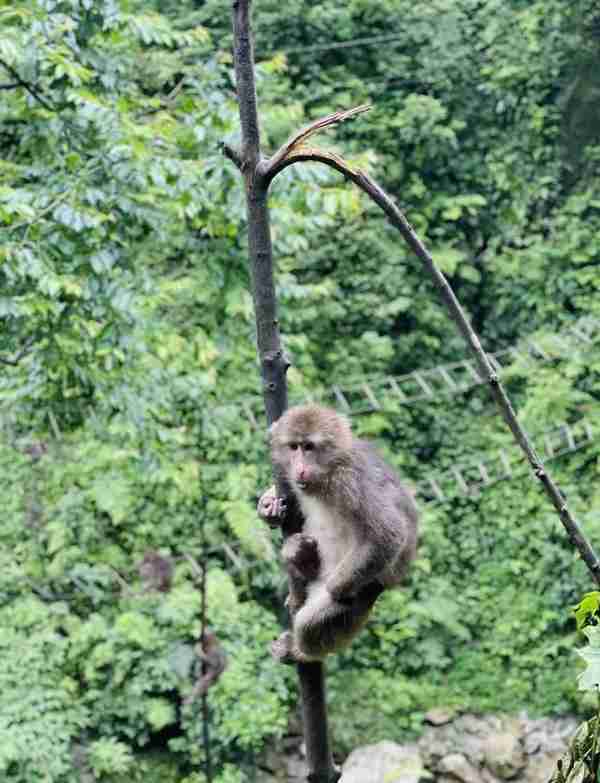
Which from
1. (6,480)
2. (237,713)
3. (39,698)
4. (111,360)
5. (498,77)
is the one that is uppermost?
(498,77)

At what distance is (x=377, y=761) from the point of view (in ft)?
24.1

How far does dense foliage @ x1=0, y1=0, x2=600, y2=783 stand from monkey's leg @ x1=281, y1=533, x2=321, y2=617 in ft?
6.38

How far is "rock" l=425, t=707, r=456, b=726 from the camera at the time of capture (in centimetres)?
777

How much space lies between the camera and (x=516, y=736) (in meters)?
7.61

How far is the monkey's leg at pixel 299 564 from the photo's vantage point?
2613mm

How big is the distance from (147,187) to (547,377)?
494cm

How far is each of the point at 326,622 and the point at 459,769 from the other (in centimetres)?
480

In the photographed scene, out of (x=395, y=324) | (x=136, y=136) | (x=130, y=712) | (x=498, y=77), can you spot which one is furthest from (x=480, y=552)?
(x=136, y=136)

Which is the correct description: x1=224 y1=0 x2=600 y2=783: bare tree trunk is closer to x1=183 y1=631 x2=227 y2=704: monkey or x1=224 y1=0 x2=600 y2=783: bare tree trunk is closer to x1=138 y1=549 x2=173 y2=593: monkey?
x1=183 y1=631 x2=227 y2=704: monkey

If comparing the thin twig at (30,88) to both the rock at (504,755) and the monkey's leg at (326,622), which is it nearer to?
the monkey's leg at (326,622)

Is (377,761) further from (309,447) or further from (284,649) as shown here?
(309,447)

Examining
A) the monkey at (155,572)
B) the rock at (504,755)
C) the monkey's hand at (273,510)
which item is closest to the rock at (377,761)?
the rock at (504,755)

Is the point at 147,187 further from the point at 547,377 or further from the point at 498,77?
the point at 498,77

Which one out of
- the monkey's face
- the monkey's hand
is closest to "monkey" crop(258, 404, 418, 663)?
the monkey's face
